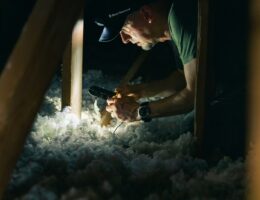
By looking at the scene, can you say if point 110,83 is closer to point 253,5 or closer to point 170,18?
point 170,18

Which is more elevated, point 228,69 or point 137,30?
point 137,30

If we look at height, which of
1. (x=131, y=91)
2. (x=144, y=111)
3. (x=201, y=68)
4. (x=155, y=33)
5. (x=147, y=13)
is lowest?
(x=144, y=111)

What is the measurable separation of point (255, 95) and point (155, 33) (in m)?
1.51

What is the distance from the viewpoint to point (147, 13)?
13.5ft

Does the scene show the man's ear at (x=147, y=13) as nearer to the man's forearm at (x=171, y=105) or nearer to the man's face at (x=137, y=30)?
the man's face at (x=137, y=30)

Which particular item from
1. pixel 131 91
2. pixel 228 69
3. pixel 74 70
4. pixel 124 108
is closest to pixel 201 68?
pixel 124 108

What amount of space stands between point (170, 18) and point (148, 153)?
1168 mm

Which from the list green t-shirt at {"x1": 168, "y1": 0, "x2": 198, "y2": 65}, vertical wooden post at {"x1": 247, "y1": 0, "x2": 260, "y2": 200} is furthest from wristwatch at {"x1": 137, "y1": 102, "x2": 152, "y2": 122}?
vertical wooden post at {"x1": 247, "y1": 0, "x2": 260, "y2": 200}

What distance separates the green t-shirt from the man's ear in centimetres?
25

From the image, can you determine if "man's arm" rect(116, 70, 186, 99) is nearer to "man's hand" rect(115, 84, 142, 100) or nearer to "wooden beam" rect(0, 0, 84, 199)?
"man's hand" rect(115, 84, 142, 100)

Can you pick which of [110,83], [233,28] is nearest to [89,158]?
[233,28]

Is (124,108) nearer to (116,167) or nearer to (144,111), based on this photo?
(144,111)

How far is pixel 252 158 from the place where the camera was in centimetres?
312

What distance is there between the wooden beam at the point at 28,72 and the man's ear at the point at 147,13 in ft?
7.05
